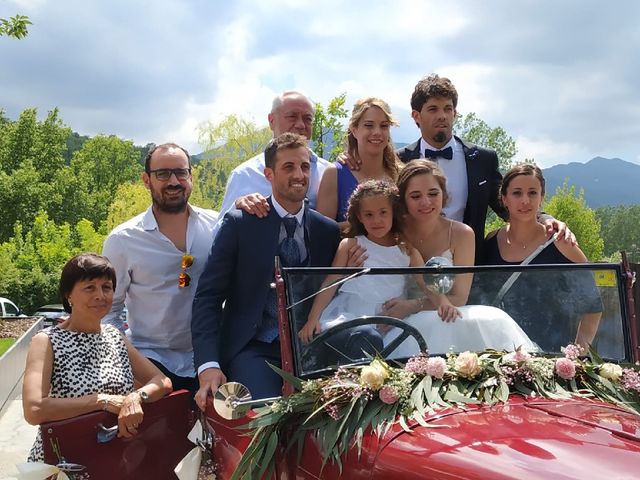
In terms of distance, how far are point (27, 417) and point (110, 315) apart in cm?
124

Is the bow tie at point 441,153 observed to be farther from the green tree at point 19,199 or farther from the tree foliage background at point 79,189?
the green tree at point 19,199

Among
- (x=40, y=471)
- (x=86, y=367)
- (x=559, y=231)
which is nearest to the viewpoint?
(x=40, y=471)

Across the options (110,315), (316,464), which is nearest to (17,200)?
(110,315)

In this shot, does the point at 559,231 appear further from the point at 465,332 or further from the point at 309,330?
the point at 309,330

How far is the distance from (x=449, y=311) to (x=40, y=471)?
73.5 inches

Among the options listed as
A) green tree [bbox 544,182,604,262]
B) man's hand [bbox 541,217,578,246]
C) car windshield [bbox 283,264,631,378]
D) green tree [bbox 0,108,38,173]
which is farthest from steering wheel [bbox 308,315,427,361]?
green tree [bbox 0,108,38,173]

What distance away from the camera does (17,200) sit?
38.4 m

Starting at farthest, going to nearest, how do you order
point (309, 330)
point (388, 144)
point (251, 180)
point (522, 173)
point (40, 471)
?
1. point (251, 180)
2. point (388, 144)
3. point (522, 173)
4. point (40, 471)
5. point (309, 330)

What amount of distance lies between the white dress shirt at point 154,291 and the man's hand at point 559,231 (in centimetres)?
212

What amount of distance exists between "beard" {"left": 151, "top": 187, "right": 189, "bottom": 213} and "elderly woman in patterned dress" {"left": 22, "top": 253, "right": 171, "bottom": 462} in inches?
31.8

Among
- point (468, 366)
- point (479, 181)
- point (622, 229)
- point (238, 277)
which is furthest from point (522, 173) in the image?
point (622, 229)

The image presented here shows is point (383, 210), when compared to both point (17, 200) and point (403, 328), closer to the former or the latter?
point (403, 328)

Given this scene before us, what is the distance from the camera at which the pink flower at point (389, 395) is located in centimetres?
229

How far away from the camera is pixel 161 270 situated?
4195 millimetres
